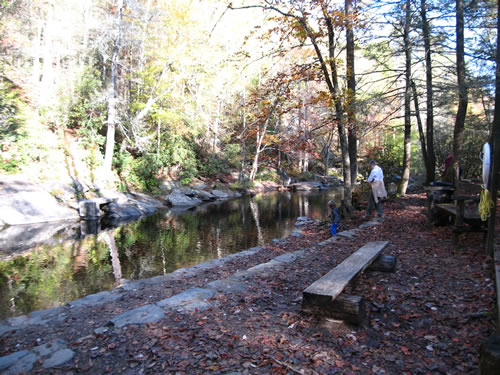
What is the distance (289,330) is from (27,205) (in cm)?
1343

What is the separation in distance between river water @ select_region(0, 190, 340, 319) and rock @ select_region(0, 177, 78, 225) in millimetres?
3082

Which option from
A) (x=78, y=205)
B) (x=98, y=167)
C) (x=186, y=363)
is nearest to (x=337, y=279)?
(x=186, y=363)

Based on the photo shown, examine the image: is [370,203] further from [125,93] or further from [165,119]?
[125,93]

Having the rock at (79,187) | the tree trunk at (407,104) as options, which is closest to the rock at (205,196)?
the rock at (79,187)

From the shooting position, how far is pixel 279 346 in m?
2.91

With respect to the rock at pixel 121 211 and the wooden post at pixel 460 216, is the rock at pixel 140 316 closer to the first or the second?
the wooden post at pixel 460 216

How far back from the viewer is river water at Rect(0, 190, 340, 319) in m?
6.19

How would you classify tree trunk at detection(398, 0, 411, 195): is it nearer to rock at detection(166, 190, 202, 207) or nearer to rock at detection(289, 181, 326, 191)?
rock at detection(166, 190, 202, 207)

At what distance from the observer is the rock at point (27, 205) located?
40.1 ft

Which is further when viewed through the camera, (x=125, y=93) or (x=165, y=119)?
(x=125, y=93)

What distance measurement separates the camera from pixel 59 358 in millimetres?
2926

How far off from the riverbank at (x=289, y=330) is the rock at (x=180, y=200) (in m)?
13.6

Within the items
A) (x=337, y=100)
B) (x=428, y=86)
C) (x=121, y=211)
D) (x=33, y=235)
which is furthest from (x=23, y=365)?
(x=121, y=211)

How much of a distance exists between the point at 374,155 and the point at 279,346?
15613mm
